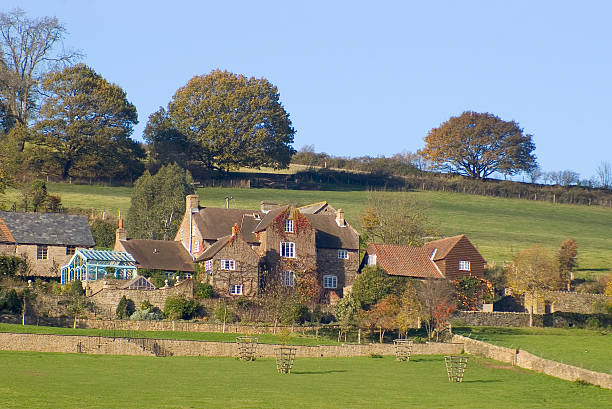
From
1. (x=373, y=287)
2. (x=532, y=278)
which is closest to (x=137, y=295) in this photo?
(x=373, y=287)

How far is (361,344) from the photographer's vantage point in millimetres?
60781

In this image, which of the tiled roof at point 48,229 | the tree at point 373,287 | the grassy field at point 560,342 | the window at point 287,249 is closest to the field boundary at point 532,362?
the grassy field at point 560,342

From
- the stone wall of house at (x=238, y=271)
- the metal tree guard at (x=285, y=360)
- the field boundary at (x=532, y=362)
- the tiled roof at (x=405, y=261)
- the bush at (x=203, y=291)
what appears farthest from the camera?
the tiled roof at (x=405, y=261)

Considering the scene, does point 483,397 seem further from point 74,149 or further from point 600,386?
point 74,149

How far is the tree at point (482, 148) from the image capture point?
13688 centimetres

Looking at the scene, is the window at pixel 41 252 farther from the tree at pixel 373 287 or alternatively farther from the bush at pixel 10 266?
the tree at pixel 373 287

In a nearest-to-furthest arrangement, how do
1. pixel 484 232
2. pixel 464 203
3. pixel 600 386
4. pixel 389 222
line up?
pixel 600 386, pixel 389 222, pixel 484 232, pixel 464 203

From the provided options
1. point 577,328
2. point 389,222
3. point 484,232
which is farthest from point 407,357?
point 484,232

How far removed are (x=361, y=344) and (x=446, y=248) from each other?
19552 mm

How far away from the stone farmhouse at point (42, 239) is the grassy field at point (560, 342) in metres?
30.1

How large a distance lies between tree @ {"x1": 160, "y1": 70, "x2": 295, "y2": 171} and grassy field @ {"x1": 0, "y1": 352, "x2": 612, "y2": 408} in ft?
220

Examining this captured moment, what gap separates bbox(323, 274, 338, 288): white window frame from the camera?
77.2m

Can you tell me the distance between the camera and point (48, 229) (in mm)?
78438

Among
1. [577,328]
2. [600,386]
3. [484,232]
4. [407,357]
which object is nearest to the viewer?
[600,386]
